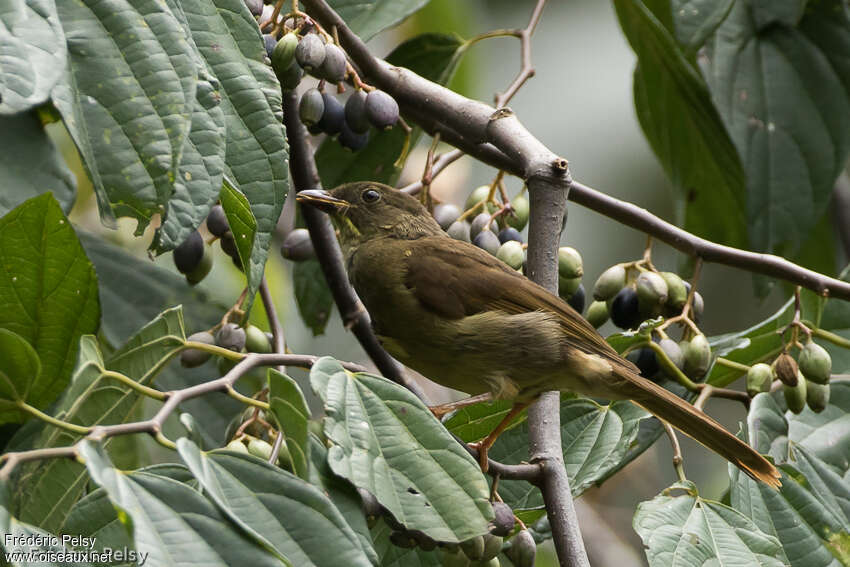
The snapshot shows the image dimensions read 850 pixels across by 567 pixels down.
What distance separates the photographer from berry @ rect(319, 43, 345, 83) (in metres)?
2.53

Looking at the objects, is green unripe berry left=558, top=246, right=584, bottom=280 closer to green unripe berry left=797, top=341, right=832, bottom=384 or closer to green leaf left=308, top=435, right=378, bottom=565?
green unripe berry left=797, top=341, right=832, bottom=384

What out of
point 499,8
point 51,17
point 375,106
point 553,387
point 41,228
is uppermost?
point 51,17

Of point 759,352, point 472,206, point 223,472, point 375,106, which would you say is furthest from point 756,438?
point 223,472

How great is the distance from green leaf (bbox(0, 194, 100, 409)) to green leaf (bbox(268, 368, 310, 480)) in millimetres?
640

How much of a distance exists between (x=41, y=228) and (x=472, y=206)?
4.24 ft

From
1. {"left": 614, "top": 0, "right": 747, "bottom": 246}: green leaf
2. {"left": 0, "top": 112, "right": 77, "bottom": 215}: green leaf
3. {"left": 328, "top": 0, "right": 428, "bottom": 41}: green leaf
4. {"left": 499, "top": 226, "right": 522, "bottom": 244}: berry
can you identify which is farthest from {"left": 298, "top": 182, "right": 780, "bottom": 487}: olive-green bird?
{"left": 614, "top": 0, "right": 747, "bottom": 246}: green leaf

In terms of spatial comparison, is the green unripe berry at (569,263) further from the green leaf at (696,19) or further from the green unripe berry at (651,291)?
the green leaf at (696,19)

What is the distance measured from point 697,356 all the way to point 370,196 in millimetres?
1186

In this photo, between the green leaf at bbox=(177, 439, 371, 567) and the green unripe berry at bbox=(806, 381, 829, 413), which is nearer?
the green leaf at bbox=(177, 439, 371, 567)

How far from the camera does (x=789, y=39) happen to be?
4055 millimetres

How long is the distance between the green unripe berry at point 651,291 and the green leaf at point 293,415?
128 cm

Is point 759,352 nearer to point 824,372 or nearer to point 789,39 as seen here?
point 824,372

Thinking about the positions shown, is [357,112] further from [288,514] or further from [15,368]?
[288,514]

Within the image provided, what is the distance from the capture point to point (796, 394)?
8.60 ft
